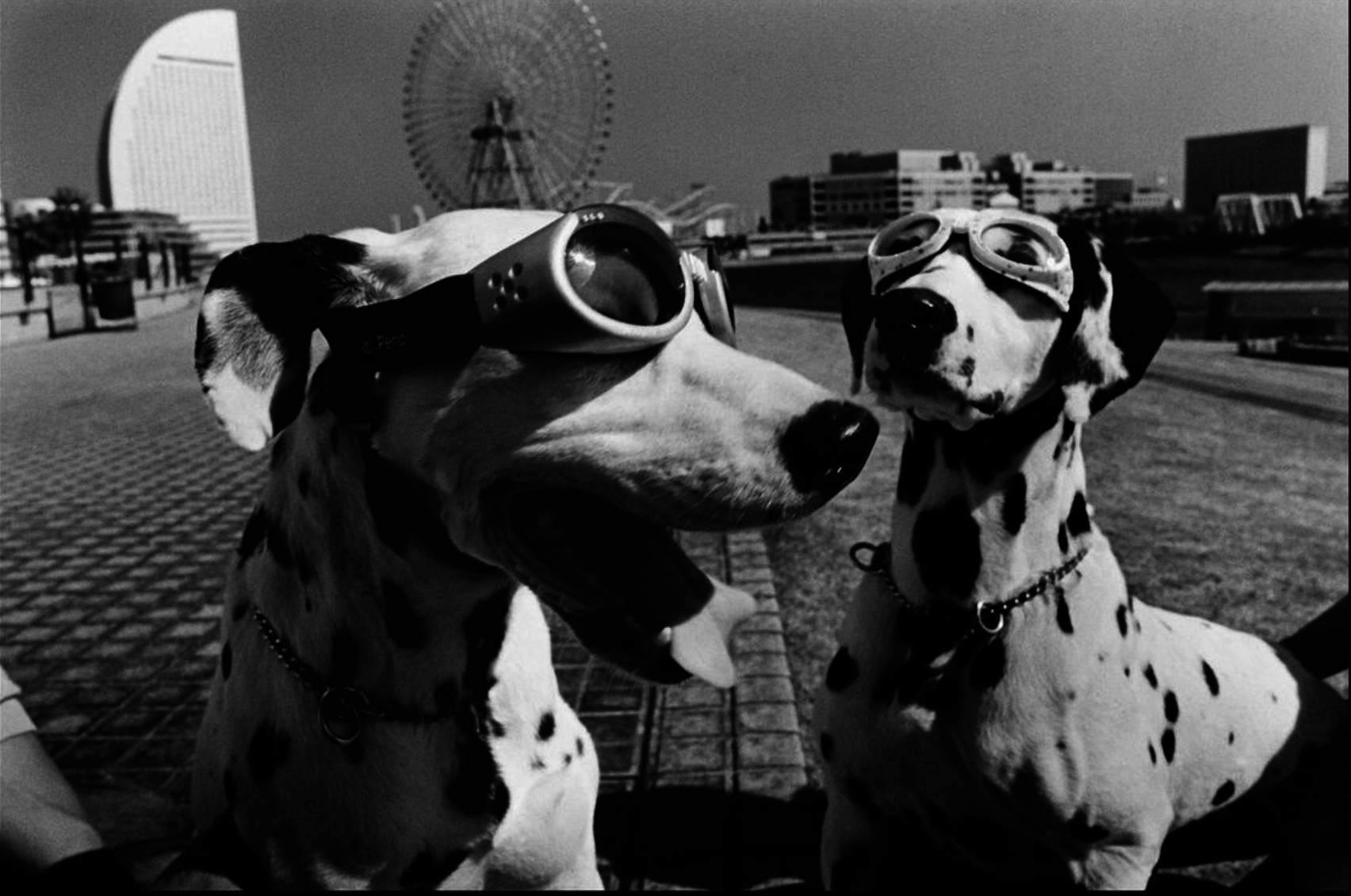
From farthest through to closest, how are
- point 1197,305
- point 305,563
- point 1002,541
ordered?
point 1197,305
point 1002,541
point 305,563

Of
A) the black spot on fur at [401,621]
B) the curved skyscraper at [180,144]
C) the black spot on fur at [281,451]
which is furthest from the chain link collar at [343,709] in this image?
the curved skyscraper at [180,144]

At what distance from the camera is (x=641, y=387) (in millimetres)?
1540

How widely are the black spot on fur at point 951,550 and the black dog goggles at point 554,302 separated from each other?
3.47ft

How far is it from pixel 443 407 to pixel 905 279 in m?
1.31

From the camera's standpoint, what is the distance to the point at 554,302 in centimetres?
150

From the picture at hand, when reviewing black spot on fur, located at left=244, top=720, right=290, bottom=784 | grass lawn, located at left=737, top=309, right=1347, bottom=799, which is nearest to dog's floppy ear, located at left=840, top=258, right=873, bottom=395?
grass lawn, located at left=737, top=309, right=1347, bottom=799

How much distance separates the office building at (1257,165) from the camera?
142 meters

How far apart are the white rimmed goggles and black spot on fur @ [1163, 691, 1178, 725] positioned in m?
0.87

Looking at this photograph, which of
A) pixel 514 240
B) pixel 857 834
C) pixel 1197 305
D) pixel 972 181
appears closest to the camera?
pixel 514 240

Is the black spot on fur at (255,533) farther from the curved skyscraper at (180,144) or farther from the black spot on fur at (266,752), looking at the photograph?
the curved skyscraper at (180,144)

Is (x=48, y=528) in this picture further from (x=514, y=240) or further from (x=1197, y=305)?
(x=1197, y=305)

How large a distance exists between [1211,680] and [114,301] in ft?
85.8

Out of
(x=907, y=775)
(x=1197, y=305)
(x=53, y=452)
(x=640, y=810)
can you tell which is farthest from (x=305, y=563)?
(x=1197, y=305)

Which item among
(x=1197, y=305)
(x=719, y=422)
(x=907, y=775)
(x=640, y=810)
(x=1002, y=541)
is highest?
(x=719, y=422)
